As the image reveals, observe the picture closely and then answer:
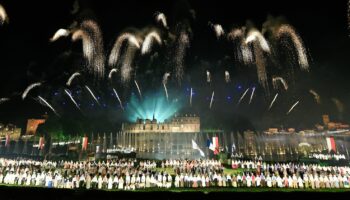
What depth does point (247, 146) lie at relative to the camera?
91438 millimetres

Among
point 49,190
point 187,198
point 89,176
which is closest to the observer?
point 187,198

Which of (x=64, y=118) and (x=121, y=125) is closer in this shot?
(x=64, y=118)

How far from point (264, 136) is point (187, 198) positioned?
8884 centimetres

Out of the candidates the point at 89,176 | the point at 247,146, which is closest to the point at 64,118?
the point at 89,176

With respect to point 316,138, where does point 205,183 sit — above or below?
below

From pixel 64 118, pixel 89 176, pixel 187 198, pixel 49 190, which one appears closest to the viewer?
pixel 187 198

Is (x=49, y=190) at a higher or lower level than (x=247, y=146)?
lower

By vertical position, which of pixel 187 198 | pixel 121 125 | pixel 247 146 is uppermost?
pixel 121 125

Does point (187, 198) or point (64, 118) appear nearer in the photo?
point (187, 198)

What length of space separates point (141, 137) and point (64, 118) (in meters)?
37.4

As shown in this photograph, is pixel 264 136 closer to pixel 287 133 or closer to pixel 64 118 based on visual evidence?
pixel 287 133

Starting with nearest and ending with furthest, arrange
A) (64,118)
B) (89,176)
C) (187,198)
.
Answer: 1. (187,198)
2. (89,176)
3. (64,118)

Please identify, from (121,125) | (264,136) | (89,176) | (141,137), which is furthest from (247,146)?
(89,176)

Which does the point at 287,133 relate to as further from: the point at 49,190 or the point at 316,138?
the point at 49,190
